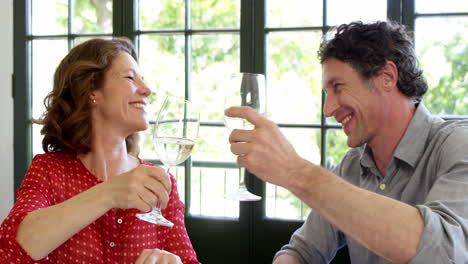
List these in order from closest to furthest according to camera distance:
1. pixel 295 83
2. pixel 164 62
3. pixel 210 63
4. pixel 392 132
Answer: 1. pixel 392 132
2. pixel 295 83
3. pixel 164 62
4. pixel 210 63

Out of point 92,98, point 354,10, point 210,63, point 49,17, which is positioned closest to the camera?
point 92,98

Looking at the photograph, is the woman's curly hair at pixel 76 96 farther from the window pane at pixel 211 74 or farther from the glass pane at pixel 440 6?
the glass pane at pixel 440 6

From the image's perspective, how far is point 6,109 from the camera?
300cm

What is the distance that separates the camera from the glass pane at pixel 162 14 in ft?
8.74

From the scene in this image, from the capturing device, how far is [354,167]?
1.82 metres

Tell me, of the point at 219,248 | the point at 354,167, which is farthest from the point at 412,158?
the point at 219,248

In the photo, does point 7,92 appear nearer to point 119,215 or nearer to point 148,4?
point 148,4

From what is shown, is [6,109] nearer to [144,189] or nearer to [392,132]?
[144,189]

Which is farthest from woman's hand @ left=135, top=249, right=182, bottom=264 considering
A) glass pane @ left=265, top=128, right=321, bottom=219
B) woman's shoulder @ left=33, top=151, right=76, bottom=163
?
glass pane @ left=265, top=128, right=321, bottom=219

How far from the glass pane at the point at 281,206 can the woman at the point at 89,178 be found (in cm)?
78

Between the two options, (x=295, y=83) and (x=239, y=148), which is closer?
(x=239, y=148)

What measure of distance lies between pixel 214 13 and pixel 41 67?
1.06 meters

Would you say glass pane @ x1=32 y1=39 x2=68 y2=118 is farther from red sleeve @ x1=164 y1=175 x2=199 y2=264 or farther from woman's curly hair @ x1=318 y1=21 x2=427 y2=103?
woman's curly hair @ x1=318 y1=21 x2=427 y2=103

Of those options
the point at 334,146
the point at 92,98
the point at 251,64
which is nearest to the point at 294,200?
the point at 334,146
